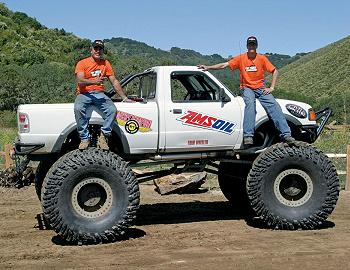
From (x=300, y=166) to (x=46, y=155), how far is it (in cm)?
359

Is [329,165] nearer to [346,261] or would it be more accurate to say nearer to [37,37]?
[346,261]

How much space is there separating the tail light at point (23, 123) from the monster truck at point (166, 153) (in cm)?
1

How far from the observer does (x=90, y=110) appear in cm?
816

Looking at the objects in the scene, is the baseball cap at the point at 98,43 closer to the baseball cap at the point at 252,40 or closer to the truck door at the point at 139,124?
the truck door at the point at 139,124

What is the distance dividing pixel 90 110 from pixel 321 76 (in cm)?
6308

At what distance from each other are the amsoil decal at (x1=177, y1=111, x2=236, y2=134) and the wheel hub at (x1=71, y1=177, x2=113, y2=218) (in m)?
1.45

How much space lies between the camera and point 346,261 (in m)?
6.82

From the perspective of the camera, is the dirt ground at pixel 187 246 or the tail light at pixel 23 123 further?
the tail light at pixel 23 123

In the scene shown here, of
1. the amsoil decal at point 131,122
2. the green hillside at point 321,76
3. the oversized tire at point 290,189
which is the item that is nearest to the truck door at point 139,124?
the amsoil decal at point 131,122

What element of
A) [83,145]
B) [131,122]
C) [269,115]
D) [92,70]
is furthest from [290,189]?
[92,70]

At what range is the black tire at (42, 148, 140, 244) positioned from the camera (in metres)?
7.76

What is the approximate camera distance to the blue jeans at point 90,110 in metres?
8.02

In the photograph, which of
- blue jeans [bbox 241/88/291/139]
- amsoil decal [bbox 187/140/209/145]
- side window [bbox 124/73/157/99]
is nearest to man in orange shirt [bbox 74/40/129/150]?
side window [bbox 124/73/157/99]

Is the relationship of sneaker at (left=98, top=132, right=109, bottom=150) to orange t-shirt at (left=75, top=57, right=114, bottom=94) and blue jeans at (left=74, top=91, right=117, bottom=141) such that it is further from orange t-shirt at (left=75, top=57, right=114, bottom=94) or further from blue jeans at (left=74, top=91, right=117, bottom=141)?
orange t-shirt at (left=75, top=57, right=114, bottom=94)
